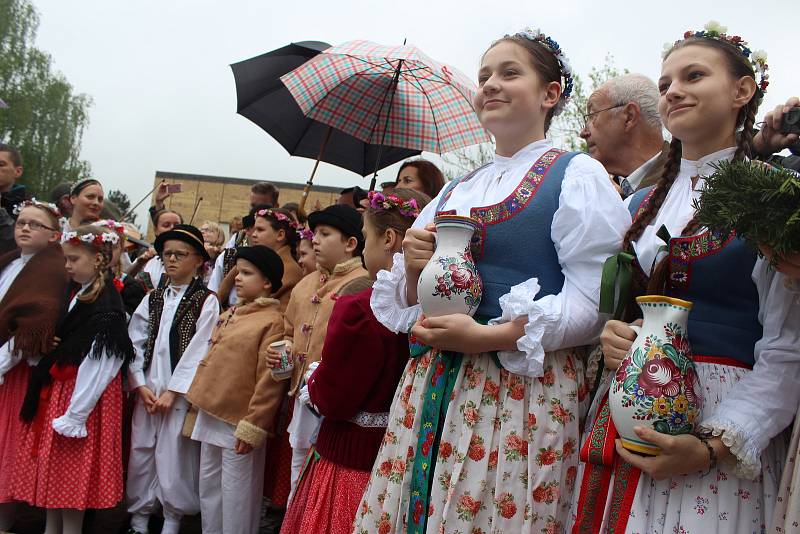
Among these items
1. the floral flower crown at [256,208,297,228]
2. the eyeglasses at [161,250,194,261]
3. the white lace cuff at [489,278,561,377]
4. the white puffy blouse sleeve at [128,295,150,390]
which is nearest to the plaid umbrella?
the floral flower crown at [256,208,297,228]

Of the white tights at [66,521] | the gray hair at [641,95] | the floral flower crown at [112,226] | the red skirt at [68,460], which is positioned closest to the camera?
the gray hair at [641,95]

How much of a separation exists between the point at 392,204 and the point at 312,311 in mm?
1169

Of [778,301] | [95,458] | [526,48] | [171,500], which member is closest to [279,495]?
[171,500]

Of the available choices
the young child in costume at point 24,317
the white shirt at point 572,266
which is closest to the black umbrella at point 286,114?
the young child in costume at point 24,317

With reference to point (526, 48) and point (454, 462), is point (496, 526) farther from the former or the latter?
point (526, 48)

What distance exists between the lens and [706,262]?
2.00 m

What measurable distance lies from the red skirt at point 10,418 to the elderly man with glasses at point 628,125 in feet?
12.2

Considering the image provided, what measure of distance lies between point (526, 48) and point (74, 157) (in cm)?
3590

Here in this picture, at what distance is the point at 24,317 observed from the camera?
474 cm

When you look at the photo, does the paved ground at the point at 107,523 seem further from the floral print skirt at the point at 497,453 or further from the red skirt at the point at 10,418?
the floral print skirt at the point at 497,453

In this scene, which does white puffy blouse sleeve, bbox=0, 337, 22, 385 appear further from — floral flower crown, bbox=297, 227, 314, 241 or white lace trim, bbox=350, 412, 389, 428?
white lace trim, bbox=350, 412, 389, 428

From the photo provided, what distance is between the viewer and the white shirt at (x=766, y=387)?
1.82 metres

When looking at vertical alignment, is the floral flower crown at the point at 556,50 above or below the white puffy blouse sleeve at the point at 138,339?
above

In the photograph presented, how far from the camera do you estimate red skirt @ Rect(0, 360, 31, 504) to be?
4582 millimetres
